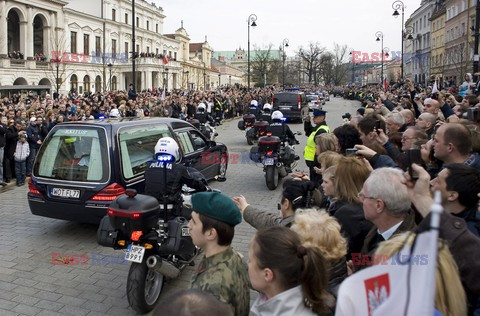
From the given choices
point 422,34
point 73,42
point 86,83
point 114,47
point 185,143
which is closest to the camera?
point 185,143

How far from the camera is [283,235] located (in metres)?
2.27

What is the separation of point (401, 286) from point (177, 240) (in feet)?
12.5

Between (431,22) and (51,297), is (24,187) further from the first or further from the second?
(431,22)

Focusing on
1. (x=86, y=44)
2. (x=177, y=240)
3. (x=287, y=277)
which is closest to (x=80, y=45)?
(x=86, y=44)

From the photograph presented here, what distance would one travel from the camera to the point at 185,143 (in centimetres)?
914

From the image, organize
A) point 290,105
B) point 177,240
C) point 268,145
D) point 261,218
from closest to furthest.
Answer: point 261,218 < point 177,240 < point 268,145 < point 290,105

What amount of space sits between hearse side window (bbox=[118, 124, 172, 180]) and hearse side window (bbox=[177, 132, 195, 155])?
107cm

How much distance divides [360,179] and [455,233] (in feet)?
5.21

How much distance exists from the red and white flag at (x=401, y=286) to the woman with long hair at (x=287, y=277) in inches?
30.1

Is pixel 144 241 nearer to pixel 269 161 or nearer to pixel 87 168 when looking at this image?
pixel 87 168

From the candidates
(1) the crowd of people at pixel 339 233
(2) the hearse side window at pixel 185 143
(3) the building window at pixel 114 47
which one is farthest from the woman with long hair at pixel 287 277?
(3) the building window at pixel 114 47

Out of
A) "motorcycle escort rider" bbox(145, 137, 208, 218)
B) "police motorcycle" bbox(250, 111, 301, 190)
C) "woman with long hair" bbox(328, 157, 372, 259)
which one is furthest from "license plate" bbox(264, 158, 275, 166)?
"woman with long hair" bbox(328, 157, 372, 259)

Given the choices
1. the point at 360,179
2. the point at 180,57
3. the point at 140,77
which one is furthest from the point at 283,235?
the point at 180,57

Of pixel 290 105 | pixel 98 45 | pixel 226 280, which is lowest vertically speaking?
pixel 226 280
